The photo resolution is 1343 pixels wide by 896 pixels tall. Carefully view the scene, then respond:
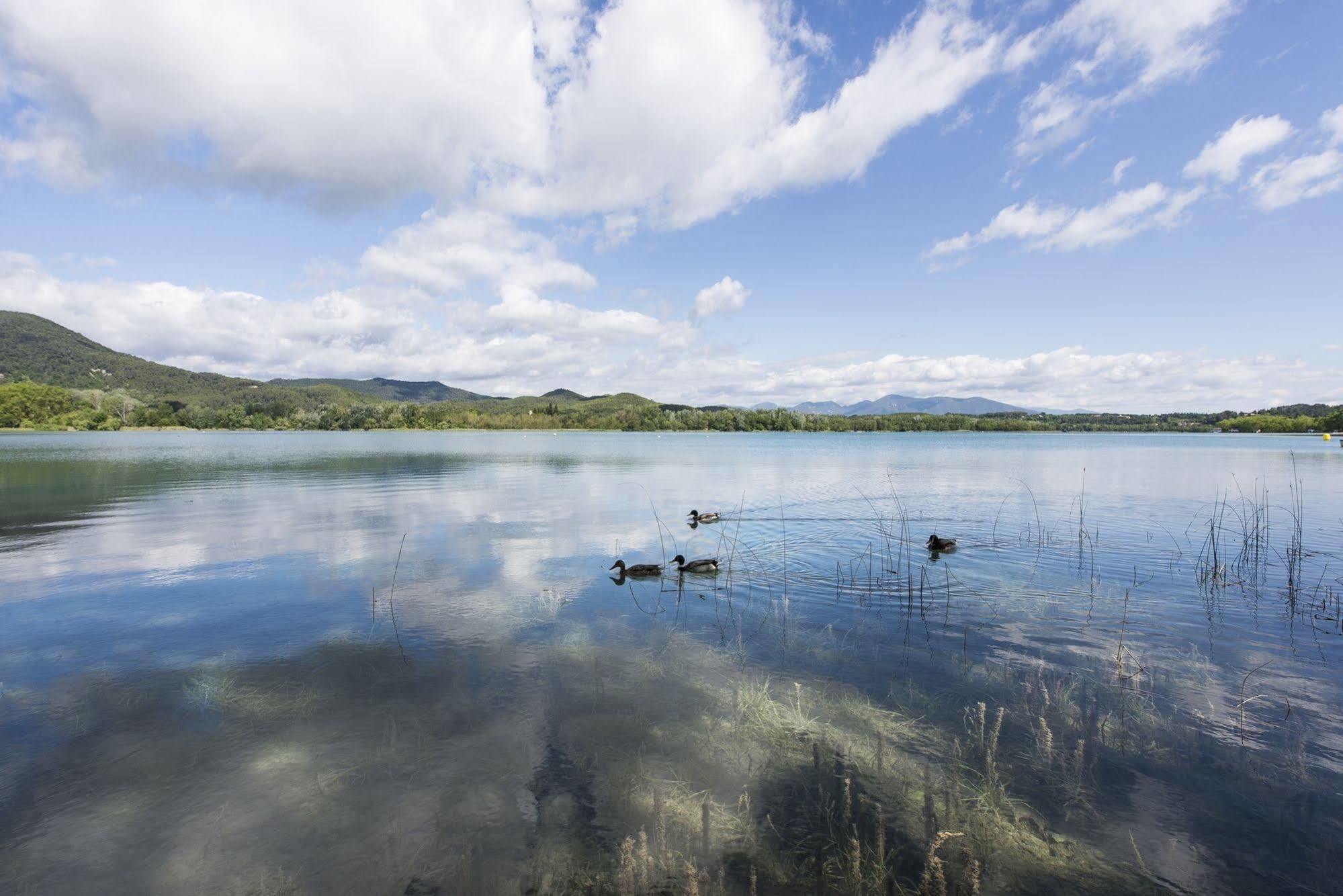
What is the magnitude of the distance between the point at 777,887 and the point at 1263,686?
9212 mm

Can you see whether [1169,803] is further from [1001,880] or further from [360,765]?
[360,765]

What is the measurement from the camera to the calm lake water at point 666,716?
540cm

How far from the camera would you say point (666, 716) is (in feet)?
26.2

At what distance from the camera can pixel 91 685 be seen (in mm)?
8938

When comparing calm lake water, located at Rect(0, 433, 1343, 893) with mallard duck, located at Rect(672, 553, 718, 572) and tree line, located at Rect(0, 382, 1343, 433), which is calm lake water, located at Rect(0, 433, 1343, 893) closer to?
mallard duck, located at Rect(672, 553, 718, 572)

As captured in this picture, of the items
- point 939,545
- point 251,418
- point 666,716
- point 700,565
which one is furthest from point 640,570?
point 251,418

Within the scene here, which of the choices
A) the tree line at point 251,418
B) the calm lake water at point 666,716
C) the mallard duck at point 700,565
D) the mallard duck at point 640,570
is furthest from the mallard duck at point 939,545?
the tree line at point 251,418

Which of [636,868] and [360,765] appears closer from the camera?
[636,868]

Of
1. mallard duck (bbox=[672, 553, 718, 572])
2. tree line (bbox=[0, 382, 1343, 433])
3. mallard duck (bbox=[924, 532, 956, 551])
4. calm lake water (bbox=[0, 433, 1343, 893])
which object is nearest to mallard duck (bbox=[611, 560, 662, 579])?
mallard duck (bbox=[672, 553, 718, 572])

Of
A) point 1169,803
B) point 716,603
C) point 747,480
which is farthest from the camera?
point 747,480

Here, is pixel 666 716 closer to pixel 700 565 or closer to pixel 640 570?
pixel 640 570

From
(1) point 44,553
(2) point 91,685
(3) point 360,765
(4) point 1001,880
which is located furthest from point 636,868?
(1) point 44,553

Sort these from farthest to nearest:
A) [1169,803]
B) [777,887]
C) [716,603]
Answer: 1. [716,603]
2. [1169,803]
3. [777,887]

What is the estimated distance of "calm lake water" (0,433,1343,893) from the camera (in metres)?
5.40
